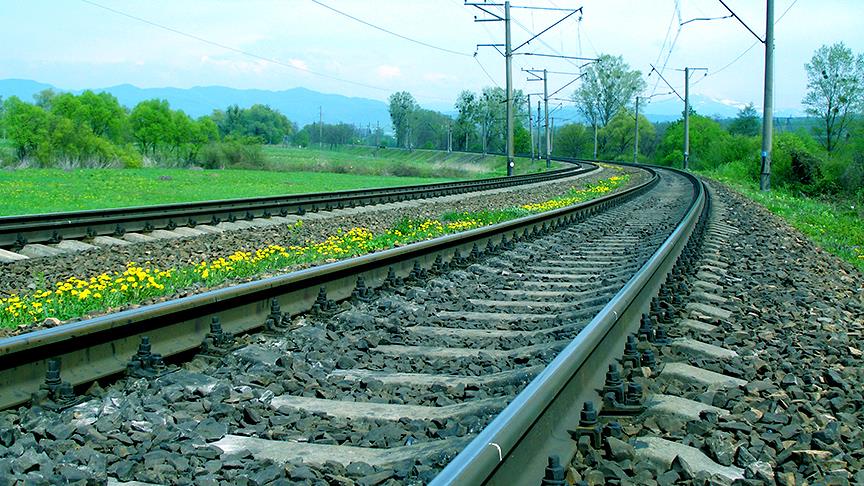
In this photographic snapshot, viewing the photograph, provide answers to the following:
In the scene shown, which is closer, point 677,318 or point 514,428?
point 514,428

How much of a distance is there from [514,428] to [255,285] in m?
3.36

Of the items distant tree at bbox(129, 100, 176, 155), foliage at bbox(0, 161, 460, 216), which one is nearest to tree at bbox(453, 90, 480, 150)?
distant tree at bbox(129, 100, 176, 155)

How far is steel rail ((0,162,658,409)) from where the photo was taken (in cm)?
413

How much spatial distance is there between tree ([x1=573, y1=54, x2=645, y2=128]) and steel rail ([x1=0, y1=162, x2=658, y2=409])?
12833 cm

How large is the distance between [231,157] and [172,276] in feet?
148

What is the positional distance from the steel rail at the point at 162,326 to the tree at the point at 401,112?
153762mm

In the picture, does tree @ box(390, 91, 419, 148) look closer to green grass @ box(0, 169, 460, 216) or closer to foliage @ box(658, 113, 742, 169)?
foliage @ box(658, 113, 742, 169)

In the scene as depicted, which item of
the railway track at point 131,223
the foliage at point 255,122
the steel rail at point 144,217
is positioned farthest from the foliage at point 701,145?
the foliage at point 255,122

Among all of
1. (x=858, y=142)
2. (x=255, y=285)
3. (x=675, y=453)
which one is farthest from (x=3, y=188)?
(x=858, y=142)

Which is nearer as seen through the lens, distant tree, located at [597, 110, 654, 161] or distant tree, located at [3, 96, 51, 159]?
distant tree, located at [3, 96, 51, 159]

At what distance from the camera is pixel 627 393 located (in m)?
4.09

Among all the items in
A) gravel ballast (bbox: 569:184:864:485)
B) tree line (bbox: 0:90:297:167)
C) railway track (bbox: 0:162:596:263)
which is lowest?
gravel ballast (bbox: 569:184:864:485)

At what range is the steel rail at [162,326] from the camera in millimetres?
4129

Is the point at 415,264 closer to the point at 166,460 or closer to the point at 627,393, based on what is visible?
the point at 627,393
